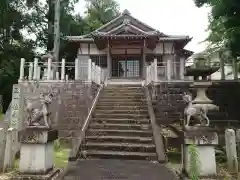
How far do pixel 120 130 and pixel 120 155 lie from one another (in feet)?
5.46

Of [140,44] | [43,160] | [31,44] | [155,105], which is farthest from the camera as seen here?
[31,44]

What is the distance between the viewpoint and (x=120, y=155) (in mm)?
8320

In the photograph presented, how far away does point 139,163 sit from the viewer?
771 centimetres

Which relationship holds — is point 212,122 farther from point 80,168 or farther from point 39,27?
point 39,27

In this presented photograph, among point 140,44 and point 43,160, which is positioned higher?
point 140,44

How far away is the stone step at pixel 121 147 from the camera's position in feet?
28.3

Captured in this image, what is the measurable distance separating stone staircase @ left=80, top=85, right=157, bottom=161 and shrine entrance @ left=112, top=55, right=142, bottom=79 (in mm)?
7868

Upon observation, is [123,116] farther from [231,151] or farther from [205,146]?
[205,146]

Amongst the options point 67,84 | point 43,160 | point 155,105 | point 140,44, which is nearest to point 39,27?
point 140,44

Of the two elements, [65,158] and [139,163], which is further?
[65,158]

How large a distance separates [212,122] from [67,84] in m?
8.04

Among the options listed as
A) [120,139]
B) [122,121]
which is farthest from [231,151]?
[122,121]

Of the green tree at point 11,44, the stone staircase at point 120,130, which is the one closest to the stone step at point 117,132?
the stone staircase at point 120,130

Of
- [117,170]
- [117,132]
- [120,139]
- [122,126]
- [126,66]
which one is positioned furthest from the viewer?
[126,66]
